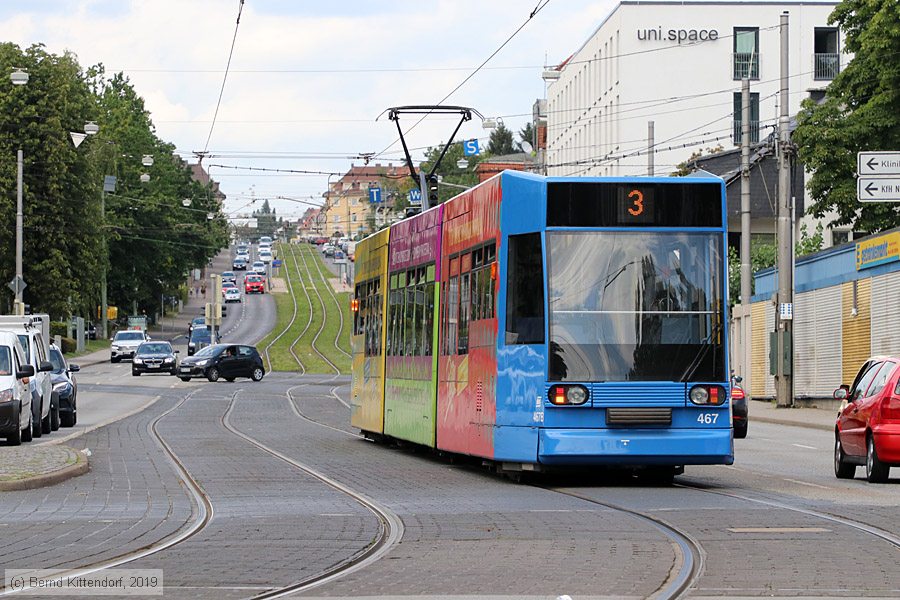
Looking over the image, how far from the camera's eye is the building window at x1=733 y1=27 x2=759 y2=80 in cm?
8306

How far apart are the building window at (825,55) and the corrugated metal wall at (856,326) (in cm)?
3811

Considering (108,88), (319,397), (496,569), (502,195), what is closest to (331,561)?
(496,569)

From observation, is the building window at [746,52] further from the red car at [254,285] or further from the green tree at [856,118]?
the red car at [254,285]

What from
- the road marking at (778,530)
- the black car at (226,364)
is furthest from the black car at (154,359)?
the road marking at (778,530)

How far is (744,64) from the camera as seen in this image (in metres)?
83.8

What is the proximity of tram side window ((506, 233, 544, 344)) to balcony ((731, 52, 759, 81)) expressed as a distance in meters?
68.2

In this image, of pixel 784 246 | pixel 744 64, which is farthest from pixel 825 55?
pixel 784 246

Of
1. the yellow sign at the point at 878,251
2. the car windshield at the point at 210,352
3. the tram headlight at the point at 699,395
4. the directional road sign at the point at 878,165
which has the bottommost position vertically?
the tram headlight at the point at 699,395

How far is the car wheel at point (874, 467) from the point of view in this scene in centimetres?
1853

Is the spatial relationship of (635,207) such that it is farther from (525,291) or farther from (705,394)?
(705,394)

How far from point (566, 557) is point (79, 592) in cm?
328

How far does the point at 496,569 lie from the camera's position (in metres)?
10.4

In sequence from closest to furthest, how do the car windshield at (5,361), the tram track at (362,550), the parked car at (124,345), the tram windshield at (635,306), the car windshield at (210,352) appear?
the tram track at (362,550) → the tram windshield at (635,306) → the car windshield at (5,361) → the car windshield at (210,352) → the parked car at (124,345)

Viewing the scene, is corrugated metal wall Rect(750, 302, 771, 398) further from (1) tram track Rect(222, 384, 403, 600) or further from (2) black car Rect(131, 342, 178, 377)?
(1) tram track Rect(222, 384, 403, 600)
